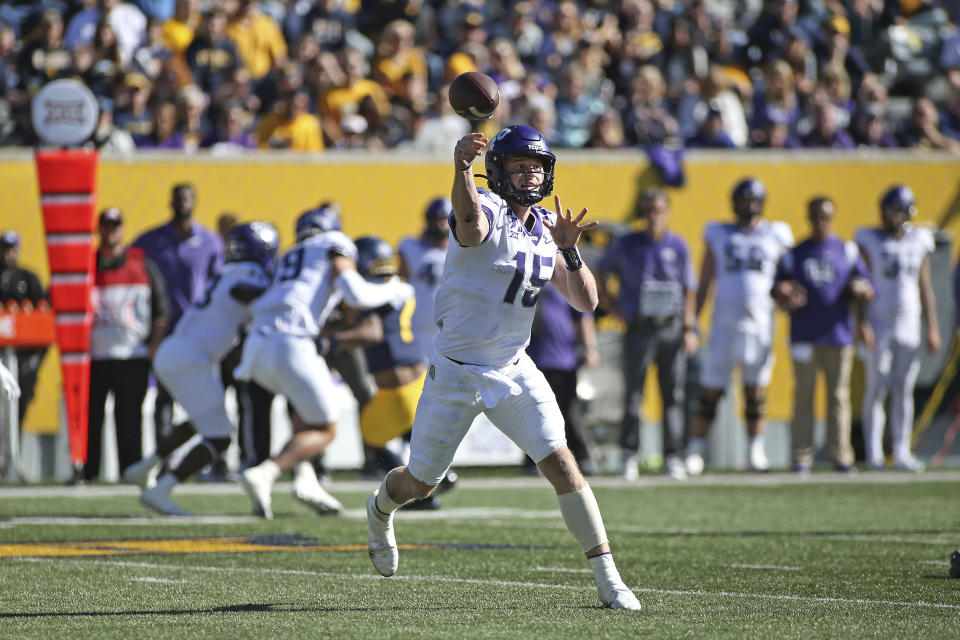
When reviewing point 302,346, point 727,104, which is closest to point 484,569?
point 302,346

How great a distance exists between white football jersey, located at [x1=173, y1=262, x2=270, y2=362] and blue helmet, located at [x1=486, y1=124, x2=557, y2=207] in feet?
12.6

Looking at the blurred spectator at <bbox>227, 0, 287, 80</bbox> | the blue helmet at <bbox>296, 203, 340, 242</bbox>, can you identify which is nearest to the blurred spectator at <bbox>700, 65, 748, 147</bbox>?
the blurred spectator at <bbox>227, 0, 287, 80</bbox>

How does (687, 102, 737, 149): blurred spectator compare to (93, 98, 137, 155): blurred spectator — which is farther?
(687, 102, 737, 149): blurred spectator

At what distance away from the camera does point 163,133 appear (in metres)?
14.2

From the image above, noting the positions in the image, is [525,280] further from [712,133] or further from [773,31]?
[773,31]

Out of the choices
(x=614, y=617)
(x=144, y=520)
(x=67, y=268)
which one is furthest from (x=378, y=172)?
(x=614, y=617)

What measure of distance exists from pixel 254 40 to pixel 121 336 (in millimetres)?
4847

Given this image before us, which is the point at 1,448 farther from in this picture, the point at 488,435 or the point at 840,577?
the point at 840,577

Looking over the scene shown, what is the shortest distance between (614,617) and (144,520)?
4.43m

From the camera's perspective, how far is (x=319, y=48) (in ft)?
53.0

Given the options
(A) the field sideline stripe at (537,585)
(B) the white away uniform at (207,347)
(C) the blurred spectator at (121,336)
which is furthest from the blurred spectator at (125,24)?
(A) the field sideline stripe at (537,585)

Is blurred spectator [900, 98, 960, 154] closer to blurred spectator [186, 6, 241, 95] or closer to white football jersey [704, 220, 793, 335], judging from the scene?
white football jersey [704, 220, 793, 335]

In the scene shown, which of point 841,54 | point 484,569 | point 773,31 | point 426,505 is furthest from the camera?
point 773,31

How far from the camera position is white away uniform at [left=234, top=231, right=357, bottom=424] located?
902 cm
